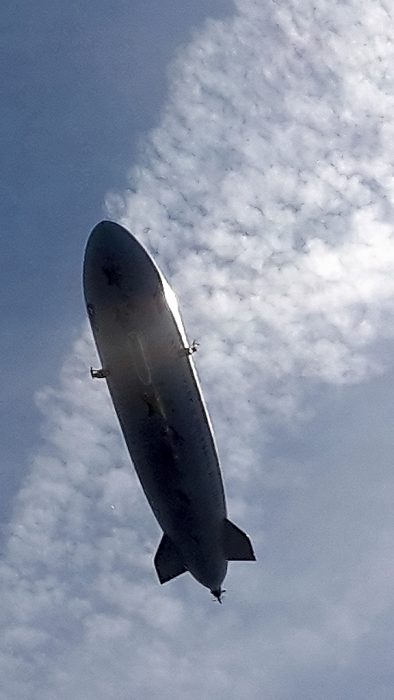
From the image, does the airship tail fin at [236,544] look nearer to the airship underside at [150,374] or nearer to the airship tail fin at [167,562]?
the airship tail fin at [167,562]

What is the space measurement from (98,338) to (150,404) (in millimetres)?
5617

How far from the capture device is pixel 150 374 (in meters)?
52.1

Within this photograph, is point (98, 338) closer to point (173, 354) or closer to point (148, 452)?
point (173, 354)

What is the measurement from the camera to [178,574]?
70250mm

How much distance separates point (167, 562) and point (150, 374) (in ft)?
80.4

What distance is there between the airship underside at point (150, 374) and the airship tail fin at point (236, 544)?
638cm

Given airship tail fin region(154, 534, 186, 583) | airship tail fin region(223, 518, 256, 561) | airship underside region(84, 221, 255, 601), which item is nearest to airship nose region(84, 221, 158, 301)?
airship underside region(84, 221, 255, 601)

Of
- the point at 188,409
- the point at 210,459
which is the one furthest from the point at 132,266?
the point at 210,459

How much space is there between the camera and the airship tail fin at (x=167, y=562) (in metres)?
68.8

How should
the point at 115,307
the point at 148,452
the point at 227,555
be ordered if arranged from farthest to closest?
the point at 227,555, the point at 148,452, the point at 115,307

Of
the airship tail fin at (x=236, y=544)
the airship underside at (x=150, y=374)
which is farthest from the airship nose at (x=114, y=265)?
the airship tail fin at (x=236, y=544)

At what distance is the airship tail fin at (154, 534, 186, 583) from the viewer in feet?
226

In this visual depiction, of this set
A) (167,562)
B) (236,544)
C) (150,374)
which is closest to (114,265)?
(150,374)

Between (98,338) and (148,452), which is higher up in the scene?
(98,338)
